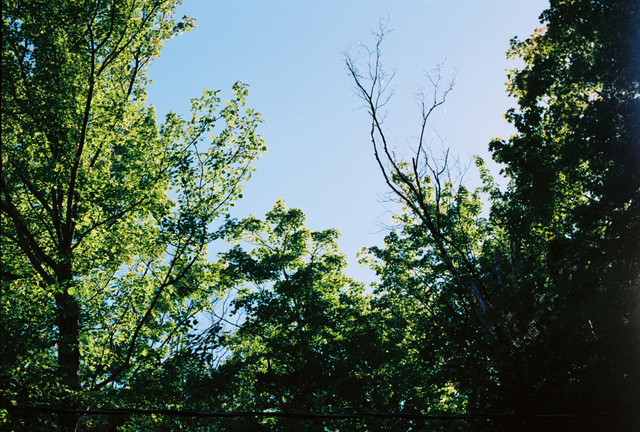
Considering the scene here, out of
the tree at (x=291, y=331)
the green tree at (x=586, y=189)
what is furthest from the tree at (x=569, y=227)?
the tree at (x=291, y=331)

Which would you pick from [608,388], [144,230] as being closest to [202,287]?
[144,230]

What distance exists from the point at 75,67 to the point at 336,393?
14.0 metres

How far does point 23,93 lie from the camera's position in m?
9.12

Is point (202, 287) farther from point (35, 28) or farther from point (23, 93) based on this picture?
point (35, 28)

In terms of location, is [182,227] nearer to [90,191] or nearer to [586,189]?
[90,191]

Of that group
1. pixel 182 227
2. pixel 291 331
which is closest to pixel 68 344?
pixel 182 227

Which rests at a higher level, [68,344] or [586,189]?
[586,189]

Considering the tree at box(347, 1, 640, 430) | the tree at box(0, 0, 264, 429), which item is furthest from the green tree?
the tree at box(0, 0, 264, 429)

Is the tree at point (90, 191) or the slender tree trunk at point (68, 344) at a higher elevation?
the tree at point (90, 191)

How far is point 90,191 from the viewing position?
9.05 metres

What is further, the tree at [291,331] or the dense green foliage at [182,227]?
the tree at [291,331]

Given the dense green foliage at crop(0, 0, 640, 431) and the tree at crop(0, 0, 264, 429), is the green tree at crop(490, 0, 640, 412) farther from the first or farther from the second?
the tree at crop(0, 0, 264, 429)

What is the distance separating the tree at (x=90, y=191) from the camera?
8164 mm

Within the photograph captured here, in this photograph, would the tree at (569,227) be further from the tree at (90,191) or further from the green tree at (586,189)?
the tree at (90,191)
